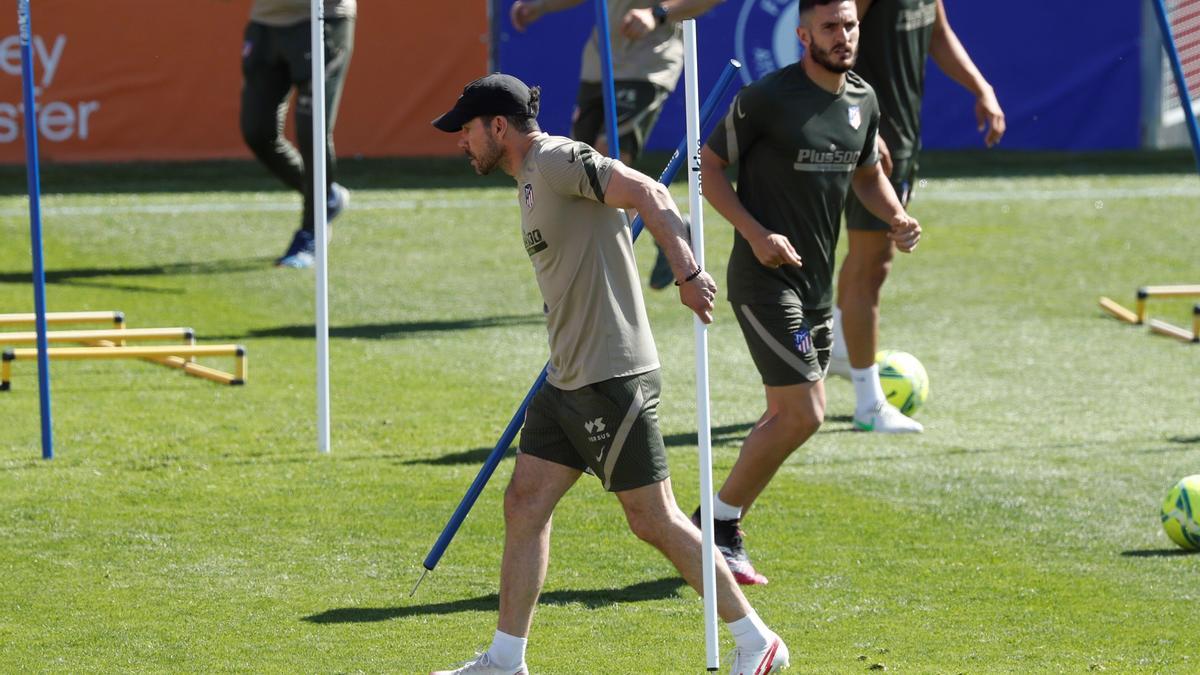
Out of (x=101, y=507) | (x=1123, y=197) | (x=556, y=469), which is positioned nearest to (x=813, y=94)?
(x=556, y=469)

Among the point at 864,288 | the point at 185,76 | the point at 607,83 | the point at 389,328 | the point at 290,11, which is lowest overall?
the point at 389,328

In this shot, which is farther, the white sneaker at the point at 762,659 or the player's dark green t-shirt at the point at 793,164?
the player's dark green t-shirt at the point at 793,164

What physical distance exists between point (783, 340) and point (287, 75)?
6.97 m

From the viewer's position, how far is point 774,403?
6.96 m

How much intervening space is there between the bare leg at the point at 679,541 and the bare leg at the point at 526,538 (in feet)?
0.81

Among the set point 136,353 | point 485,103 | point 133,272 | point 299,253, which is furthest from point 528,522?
point 133,272

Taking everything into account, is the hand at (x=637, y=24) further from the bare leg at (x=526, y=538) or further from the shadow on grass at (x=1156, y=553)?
the shadow on grass at (x=1156, y=553)

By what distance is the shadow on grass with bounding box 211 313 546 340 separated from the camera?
11523 millimetres

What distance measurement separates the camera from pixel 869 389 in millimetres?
9367

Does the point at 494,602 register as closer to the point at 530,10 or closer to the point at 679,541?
the point at 679,541

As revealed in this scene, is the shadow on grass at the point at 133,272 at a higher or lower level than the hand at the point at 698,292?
lower

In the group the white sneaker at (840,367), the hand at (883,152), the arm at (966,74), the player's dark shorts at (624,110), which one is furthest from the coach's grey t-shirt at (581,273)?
the player's dark shorts at (624,110)

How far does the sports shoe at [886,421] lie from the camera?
9336mm

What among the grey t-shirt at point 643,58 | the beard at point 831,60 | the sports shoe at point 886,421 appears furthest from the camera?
the grey t-shirt at point 643,58
